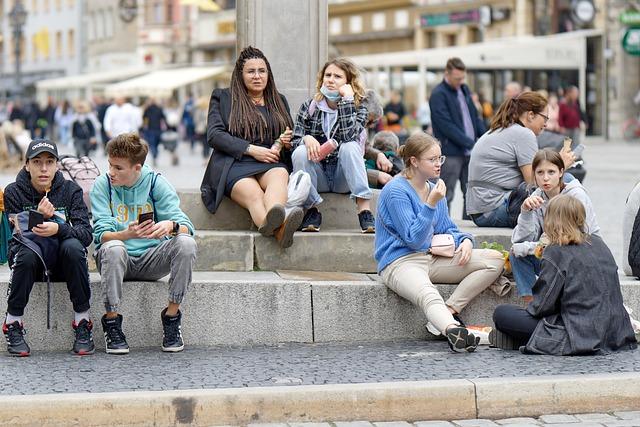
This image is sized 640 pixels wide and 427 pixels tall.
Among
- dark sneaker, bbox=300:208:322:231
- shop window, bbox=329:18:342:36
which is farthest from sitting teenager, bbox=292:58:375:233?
shop window, bbox=329:18:342:36

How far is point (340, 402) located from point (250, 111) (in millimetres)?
3363

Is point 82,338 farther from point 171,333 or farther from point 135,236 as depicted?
point 135,236

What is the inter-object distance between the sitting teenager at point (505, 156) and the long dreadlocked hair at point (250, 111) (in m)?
1.47

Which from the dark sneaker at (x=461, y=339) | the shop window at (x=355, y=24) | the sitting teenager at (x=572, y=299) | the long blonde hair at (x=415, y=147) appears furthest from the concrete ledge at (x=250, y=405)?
the shop window at (x=355, y=24)

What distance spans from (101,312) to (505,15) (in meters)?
42.7

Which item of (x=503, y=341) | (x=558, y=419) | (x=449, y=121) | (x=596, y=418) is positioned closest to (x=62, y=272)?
(x=503, y=341)

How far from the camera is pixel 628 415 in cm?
714

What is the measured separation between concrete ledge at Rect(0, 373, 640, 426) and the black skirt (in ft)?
9.32

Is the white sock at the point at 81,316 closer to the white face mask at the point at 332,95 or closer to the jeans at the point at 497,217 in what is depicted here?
the white face mask at the point at 332,95

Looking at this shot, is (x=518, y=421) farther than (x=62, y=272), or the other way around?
(x=62, y=272)

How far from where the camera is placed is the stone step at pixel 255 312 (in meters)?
8.31

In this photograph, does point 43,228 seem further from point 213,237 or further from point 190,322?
point 213,237

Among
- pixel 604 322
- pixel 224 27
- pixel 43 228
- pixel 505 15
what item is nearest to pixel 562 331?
pixel 604 322

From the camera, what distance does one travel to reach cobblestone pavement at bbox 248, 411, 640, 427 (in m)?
6.90
